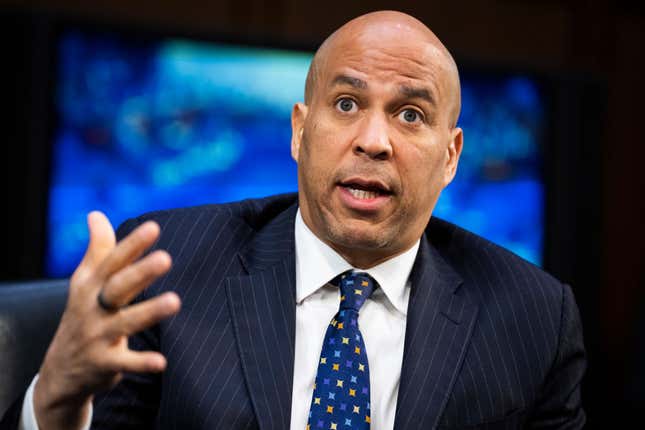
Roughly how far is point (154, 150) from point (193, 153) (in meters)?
0.15

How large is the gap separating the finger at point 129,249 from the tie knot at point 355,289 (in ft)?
1.70

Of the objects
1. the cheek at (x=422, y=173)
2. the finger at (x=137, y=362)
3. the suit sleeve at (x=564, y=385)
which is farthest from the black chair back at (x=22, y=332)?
the suit sleeve at (x=564, y=385)

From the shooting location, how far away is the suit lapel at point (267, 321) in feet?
4.20

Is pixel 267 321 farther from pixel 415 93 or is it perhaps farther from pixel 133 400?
pixel 415 93

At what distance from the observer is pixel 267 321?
4.45ft

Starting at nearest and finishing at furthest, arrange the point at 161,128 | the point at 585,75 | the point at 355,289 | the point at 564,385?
the point at 355,289
the point at 564,385
the point at 161,128
the point at 585,75

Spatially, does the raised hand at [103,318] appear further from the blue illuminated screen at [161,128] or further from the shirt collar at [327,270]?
the blue illuminated screen at [161,128]

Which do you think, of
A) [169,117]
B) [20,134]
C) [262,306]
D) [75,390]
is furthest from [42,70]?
[75,390]

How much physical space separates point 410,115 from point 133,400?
681 millimetres

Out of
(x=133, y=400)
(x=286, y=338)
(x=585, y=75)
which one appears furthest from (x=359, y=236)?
(x=585, y=75)

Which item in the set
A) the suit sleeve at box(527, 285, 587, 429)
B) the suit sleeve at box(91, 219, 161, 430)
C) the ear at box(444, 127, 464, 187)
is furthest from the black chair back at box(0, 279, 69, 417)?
the suit sleeve at box(527, 285, 587, 429)

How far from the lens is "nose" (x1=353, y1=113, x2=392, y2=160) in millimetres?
1347

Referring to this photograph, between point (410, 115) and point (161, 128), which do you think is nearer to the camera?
point (410, 115)

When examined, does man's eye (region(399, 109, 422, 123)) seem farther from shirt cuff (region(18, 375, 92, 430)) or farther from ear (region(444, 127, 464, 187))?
shirt cuff (region(18, 375, 92, 430))
